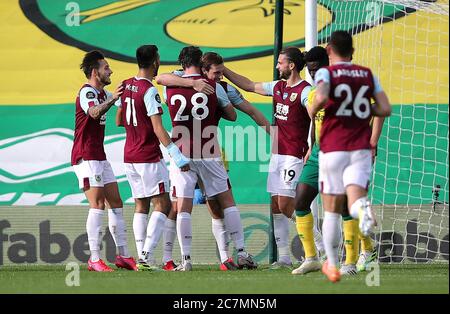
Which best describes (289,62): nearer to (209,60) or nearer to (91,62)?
(209,60)

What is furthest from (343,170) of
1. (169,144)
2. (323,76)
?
(169,144)

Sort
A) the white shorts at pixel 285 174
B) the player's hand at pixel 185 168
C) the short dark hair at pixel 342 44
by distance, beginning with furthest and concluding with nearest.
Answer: the white shorts at pixel 285 174, the player's hand at pixel 185 168, the short dark hair at pixel 342 44

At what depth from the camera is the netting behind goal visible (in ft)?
38.6

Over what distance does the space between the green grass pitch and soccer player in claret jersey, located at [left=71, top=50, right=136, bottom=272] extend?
20.0 inches

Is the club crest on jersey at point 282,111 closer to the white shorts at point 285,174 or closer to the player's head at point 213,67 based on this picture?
the white shorts at point 285,174

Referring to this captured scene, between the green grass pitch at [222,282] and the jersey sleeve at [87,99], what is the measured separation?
5.37 feet

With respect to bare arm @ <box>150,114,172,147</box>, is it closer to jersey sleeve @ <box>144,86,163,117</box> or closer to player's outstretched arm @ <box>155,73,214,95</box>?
jersey sleeve @ <box>144,86,163,117</box>

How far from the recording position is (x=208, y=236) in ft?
40.0

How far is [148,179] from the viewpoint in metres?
9.47

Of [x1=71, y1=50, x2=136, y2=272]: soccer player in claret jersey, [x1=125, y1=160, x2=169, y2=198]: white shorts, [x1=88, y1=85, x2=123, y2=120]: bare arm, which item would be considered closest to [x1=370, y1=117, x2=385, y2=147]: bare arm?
[x1=125, y1=160, x2=169, y2=198]: white shorts

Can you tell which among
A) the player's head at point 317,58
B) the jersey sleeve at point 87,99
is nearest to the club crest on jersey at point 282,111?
the player's head at point 317,58

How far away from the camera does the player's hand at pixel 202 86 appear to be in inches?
369

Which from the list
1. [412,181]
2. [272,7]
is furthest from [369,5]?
[272,7]

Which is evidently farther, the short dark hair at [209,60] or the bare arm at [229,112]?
the short dark hair at [209,60]
